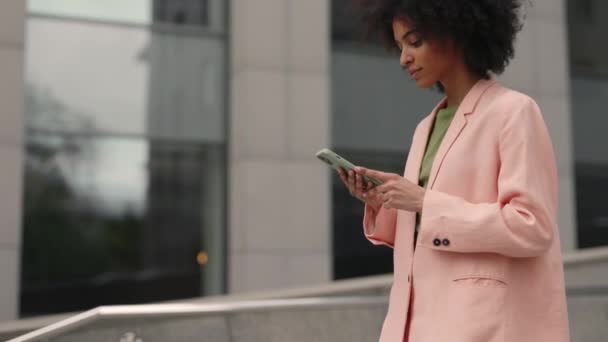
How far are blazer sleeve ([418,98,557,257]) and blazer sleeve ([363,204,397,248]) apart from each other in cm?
41

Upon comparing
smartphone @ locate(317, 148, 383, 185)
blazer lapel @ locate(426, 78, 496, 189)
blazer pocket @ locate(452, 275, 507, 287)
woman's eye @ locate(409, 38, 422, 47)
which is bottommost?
blazer pocket @ locate(452, 275, 507, 287)

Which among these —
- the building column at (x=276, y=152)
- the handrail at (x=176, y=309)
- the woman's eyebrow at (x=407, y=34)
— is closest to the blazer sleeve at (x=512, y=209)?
the woman's eyebrow at (x=407, y=34)

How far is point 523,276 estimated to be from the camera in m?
2.81

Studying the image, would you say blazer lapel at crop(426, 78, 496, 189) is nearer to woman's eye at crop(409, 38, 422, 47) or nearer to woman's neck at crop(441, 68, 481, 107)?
woman's neck at crop(441, 68, 481, 107)

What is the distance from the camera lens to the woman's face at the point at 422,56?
302 cm

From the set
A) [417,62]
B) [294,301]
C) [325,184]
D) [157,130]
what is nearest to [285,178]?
[325,184]

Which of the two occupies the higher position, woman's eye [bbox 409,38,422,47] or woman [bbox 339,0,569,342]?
woman's eye [bbox 409,38,422,47]

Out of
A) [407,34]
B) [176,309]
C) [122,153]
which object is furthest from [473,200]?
[122,153]

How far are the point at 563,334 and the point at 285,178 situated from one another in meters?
9.97

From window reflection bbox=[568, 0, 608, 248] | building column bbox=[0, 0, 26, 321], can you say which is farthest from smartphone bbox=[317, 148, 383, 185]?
window reflection bbox=[568, 0, 608, 248]

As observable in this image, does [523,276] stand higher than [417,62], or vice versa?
[417,62]

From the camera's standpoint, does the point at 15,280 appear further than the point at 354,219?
No

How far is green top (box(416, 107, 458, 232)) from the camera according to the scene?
310 cm

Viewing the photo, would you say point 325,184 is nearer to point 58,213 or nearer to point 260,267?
point 260,267
